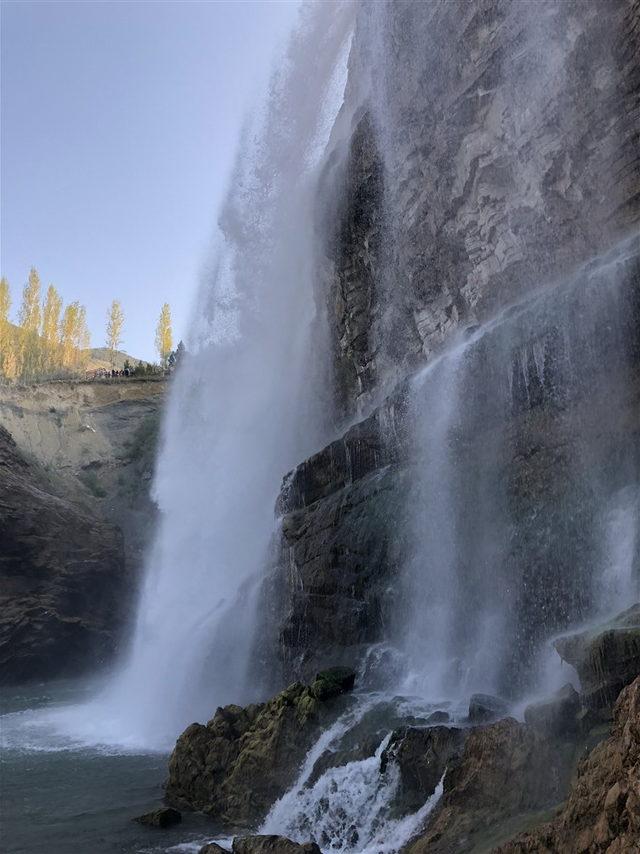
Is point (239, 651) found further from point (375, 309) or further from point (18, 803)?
point (375, 309)

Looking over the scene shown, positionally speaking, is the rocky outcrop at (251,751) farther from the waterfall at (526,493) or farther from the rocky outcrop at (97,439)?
the rocky outcrop at (97,439)

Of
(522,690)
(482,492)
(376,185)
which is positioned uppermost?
(376,185)

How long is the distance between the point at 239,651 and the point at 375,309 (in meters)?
11.6

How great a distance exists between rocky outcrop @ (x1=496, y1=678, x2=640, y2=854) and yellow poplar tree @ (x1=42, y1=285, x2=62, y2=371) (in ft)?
225

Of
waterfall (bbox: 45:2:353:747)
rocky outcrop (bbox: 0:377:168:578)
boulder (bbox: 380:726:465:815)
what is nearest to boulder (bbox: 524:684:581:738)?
boulder (bbox: 380:726:465:815)

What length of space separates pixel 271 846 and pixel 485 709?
316 cm

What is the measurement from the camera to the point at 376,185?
2466 cm

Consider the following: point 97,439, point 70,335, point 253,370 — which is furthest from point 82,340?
point 253,370

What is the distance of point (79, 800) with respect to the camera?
482 inches

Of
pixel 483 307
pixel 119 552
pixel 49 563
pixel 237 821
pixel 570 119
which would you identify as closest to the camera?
pixel 237 821

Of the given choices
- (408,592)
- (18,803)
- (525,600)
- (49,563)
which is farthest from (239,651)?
(49,563)

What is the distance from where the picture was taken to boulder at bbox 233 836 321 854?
26.9 feet

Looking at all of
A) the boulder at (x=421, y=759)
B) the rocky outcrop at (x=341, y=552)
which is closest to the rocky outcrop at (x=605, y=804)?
the boulder at (x=421, y=759)

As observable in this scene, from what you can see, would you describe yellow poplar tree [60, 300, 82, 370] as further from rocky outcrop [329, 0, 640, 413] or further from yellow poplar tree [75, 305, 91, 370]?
rocky outcrop [329, 0, 640, 413]
